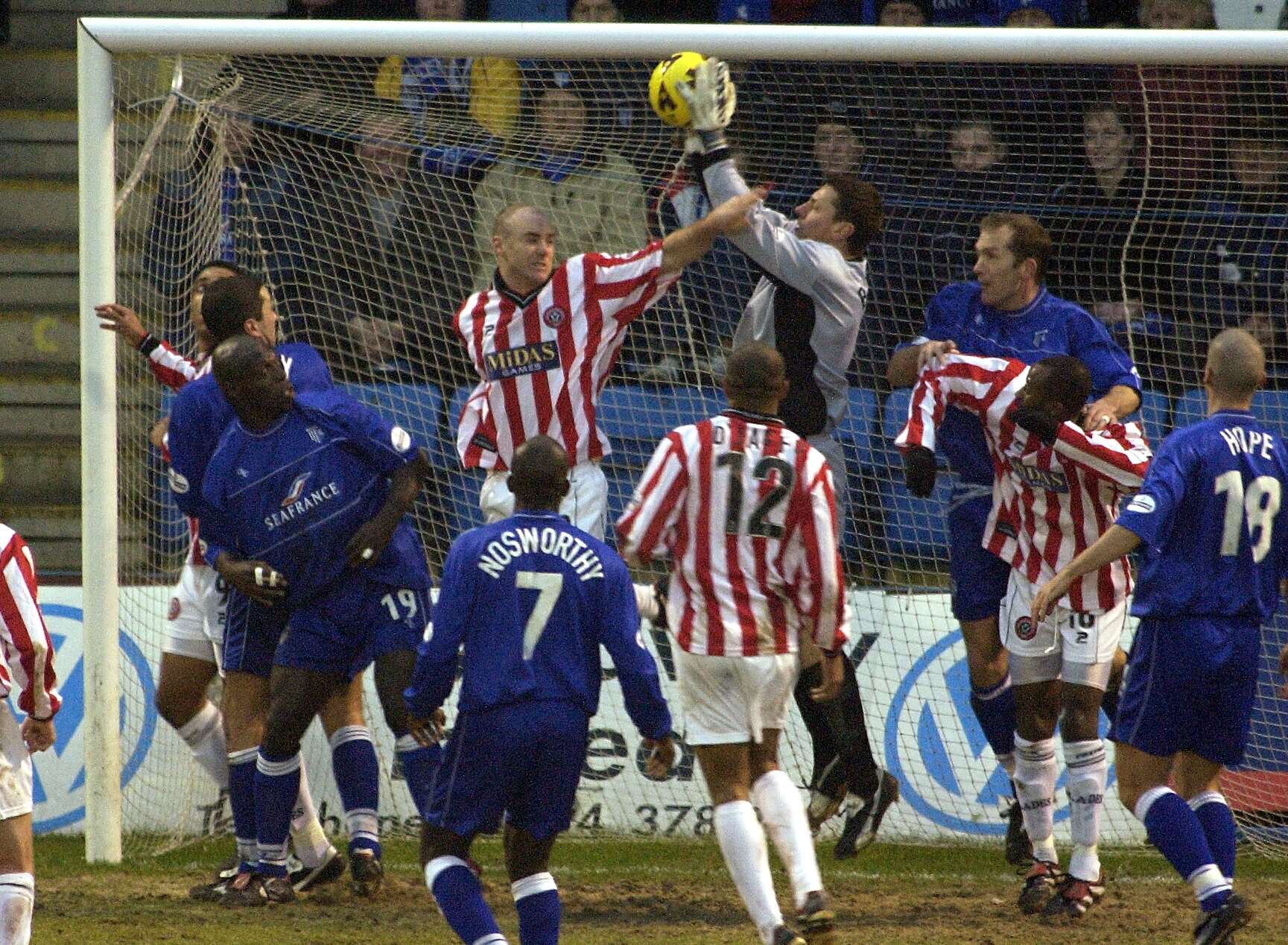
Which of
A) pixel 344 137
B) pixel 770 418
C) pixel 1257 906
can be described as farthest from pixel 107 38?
pixel 1257 906

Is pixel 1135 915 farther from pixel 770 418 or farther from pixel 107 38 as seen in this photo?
pixel 107 38

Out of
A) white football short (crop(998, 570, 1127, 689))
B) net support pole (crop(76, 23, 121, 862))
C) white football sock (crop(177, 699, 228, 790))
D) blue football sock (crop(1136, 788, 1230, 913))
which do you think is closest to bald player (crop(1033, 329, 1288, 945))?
blue football sock (crop(1136, 788, 1230, 913))

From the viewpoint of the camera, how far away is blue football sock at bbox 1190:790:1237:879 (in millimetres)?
5539

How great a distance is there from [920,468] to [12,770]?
327cm

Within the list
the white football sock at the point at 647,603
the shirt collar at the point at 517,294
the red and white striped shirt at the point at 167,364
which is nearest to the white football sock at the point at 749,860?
the white football sock at the point at 647,603

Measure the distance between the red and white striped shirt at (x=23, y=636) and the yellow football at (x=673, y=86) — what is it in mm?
2770

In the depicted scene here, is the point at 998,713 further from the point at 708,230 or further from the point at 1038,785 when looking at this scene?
the point at 708,230

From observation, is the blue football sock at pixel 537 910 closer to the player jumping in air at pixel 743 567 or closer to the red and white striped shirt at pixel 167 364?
the player jumping in air at pixel 743 567

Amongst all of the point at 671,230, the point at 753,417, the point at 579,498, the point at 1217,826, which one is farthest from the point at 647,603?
the point at 671,230

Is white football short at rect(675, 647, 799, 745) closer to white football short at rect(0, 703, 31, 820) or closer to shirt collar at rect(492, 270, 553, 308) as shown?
shirt collar at rect(492, 270, 553, 308)

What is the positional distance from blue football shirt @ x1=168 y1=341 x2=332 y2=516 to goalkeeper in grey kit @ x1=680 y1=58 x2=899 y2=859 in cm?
171

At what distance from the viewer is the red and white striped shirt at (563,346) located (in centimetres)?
633

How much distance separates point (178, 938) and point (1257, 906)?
367cm

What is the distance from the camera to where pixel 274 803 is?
618 centimetres
